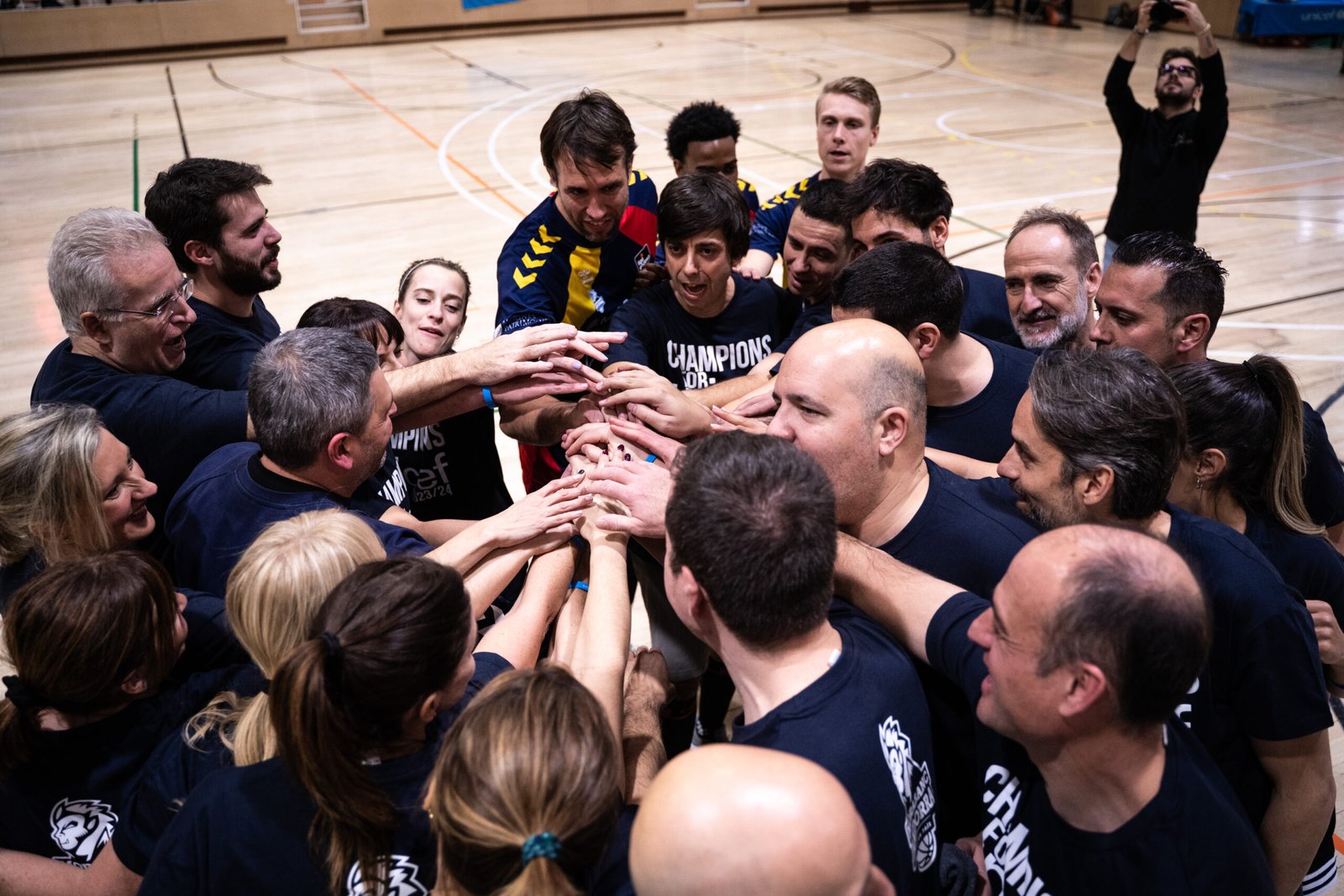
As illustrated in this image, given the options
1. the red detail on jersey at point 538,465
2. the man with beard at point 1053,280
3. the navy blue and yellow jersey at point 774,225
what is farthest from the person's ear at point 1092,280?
the red detail on jersey at point 538,465

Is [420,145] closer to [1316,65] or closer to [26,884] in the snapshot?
[26,884]

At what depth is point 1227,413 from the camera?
9.57 ft

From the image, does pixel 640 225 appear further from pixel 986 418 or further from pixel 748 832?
Answer: pixel 748 832

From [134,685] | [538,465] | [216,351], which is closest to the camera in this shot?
[134,685]

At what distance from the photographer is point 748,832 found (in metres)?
1.49

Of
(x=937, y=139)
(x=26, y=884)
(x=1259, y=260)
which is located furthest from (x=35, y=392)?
(x=937, y=139)

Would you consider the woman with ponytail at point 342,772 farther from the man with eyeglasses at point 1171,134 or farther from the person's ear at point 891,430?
the man with eyeglasses at point 1171,134

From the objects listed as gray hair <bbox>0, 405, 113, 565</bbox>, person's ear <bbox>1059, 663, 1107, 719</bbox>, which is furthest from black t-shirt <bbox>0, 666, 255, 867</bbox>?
person's ear <bbox>1059, 663, 1107, 719</bbox>

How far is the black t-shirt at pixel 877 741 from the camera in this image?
6.46 feet

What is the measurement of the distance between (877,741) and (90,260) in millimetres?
3166

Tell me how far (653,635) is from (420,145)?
11473 millimetres

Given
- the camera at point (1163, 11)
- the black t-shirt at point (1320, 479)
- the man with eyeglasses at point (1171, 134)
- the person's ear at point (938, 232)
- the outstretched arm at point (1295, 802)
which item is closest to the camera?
the outstretched arm at point (1295, 802)

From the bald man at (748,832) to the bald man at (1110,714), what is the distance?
59 cm

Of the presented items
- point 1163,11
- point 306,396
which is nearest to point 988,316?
point 306,396
